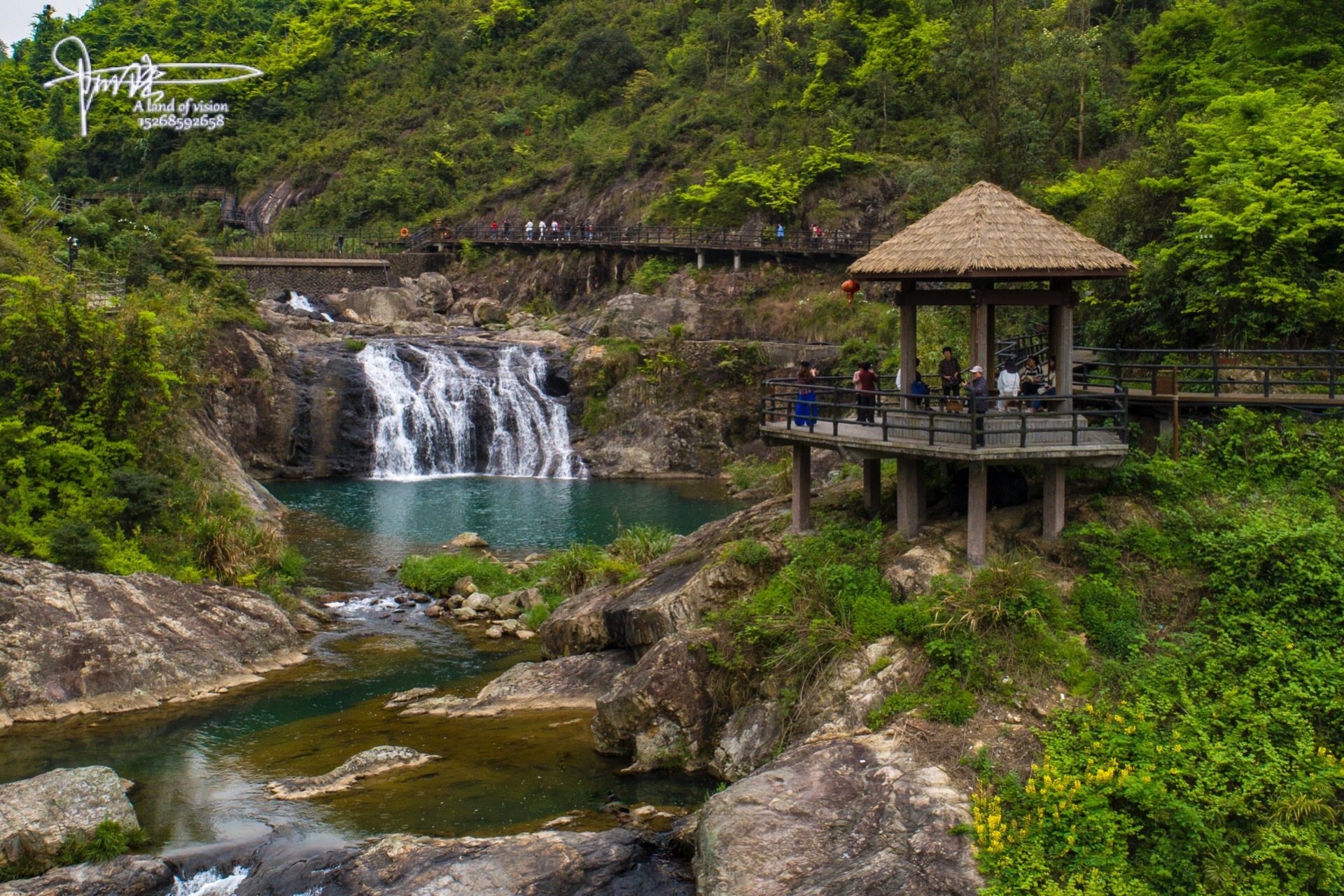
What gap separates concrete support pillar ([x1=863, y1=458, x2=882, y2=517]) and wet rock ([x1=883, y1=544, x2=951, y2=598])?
8.10 ft

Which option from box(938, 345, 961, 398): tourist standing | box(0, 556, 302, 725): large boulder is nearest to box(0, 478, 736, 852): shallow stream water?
box(0, 556, 302, 725): large boulder

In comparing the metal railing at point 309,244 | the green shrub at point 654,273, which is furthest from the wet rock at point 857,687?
the metal railing at point 309,244

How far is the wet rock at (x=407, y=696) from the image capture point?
789 inches

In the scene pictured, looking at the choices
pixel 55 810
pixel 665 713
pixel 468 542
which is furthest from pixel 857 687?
pixel 468 542

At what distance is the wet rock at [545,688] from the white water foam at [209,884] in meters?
5.71

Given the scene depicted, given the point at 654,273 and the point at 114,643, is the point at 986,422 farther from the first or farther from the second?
the point at 654,273

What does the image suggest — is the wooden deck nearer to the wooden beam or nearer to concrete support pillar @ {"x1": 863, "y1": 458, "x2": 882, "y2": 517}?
concrete support pillar @ {"x1": 863, "y1": 458, "x2": 882, "y2": 517}

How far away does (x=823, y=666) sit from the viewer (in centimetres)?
1567

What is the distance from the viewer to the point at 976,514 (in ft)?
53.9

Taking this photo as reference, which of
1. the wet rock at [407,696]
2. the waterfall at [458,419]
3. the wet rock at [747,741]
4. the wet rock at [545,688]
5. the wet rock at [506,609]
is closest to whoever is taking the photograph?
the wet rock at [747,741]

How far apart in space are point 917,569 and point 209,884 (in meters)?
9.87

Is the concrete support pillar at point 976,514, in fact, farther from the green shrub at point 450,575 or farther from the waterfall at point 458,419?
the waterfall at point 458,419

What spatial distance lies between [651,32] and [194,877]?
253ft

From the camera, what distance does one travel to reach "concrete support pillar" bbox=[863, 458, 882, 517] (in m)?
19.3
